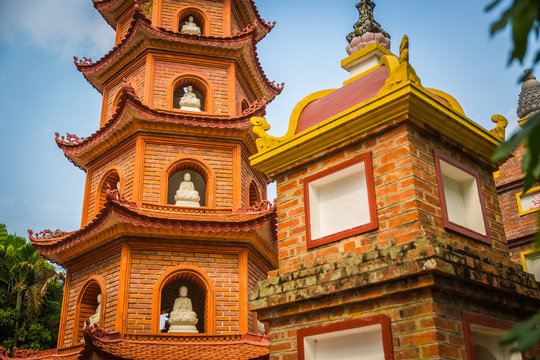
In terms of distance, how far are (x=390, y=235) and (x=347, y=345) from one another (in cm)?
119

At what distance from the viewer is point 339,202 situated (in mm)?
6074

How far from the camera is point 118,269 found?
42.2ft

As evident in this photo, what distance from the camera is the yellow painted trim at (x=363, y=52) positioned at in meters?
7.32

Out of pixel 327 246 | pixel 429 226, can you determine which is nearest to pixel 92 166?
pixel 327 246

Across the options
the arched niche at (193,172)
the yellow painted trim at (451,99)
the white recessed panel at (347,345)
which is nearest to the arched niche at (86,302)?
the arched niche at (193,172)

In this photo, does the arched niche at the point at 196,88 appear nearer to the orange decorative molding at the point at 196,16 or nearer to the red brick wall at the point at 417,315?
the orange decorative molding at the point at 196,16

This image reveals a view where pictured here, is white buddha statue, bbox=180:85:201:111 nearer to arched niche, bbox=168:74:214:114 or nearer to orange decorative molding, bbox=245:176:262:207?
arched niche, bbox=168:74:214:114

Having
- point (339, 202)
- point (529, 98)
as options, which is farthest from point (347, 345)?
point (529, 98)

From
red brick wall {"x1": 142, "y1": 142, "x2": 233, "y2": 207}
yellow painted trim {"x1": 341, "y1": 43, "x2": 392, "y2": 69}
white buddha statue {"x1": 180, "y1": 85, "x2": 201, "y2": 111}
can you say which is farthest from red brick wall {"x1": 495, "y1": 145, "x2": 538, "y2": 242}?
white buddha statue {"x1": 180, "y1": 85, "x2": 201, "y2": 111}

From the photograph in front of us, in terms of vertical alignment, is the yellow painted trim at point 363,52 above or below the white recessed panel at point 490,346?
above

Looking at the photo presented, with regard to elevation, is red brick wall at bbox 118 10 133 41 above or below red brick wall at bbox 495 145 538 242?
above

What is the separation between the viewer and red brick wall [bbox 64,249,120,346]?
1246 cm

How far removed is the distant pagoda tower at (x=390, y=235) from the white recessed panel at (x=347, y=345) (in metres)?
0.01

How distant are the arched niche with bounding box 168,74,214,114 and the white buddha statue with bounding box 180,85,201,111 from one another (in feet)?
0.86
